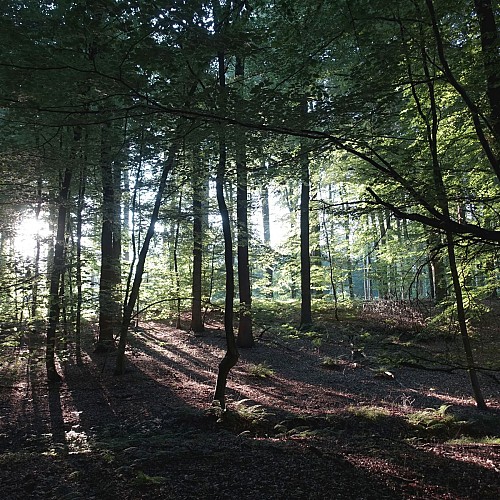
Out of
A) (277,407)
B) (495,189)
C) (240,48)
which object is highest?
(240,48)

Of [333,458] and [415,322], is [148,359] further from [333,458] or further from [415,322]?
[415,322]

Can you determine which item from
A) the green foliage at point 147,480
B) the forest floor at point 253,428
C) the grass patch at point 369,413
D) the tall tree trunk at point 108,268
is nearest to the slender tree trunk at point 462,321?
the forest floor at point 253,428

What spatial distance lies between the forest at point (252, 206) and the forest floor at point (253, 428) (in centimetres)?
4

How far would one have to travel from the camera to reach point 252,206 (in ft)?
45.3

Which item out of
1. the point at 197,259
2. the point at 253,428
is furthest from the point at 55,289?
the point at 197,259

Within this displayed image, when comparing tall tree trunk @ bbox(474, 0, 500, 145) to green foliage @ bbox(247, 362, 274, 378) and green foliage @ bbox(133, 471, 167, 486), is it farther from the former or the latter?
green foliage @ bbox(247, 362, 274, 378)

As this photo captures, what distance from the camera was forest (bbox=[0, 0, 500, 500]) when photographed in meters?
3.90

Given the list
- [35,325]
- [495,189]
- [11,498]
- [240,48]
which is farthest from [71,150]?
[495,189]

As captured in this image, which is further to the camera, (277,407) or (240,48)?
(277,407)

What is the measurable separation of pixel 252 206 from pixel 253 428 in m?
8.47

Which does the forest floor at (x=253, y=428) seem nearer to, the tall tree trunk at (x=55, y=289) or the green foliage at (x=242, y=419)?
the green foliage at (x=242, y=419)

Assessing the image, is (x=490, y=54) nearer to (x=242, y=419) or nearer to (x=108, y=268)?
(x=242, y=419)

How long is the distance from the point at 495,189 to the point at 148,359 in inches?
405

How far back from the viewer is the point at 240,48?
172 inches
